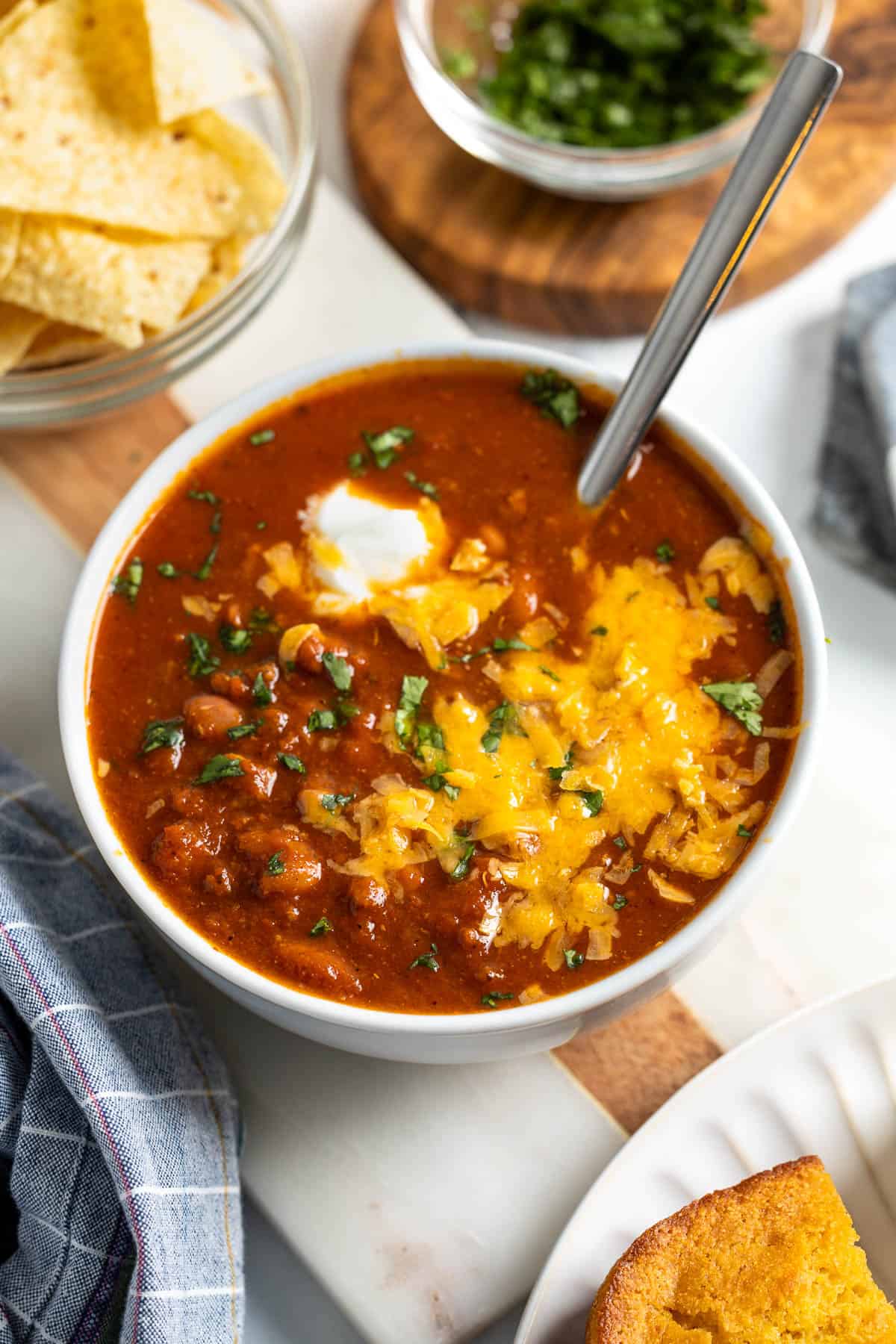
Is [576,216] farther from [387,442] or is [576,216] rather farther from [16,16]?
[16,16]

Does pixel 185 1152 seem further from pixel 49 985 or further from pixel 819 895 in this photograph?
pixel 819 895

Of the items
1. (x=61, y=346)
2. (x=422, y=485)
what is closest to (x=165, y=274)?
(x=61, y=346)

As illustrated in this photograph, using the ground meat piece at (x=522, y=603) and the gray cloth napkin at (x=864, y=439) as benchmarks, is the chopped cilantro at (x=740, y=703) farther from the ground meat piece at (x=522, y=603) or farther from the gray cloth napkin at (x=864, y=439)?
the gray cloth napkin at (x=864, y=439)

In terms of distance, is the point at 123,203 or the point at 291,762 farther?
the point at 123,203


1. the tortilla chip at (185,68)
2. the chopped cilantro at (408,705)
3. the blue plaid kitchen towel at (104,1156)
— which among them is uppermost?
the tortilla chip at (185,68)

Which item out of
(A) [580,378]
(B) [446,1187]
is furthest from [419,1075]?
(A) [580,378]

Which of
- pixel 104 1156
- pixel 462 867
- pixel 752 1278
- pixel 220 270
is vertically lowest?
pixel 752 1278

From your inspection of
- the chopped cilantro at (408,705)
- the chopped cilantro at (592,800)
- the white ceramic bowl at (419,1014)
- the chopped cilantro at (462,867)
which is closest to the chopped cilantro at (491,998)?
the white ceramic bowl at (419,1014)

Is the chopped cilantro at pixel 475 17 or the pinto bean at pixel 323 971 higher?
the chopped cilantro at pixel 475 17
